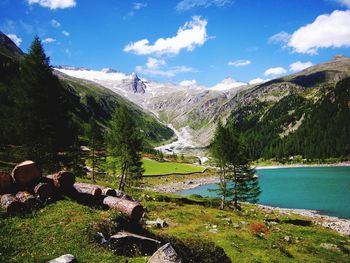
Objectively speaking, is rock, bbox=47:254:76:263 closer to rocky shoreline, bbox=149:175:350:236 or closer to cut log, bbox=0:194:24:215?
cut log, bbox=0:194:24:215

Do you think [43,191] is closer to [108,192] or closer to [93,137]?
[108,192]

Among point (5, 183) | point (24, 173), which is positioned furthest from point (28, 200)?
point (24, 173)

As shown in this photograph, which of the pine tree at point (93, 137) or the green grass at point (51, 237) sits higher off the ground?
the pine tree at point (93, 137)

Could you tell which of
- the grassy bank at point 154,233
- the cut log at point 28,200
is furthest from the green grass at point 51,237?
the cut log at point 28,200

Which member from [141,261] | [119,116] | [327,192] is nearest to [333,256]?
[141,261]

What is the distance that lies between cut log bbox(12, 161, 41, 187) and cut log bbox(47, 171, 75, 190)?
143 cm

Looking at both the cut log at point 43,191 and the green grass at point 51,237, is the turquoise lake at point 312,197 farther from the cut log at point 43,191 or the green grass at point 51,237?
the cut log at point 43,191

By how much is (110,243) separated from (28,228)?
494 cm

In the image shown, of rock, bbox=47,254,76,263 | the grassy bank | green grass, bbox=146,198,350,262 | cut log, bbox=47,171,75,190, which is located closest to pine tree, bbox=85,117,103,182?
the grassy bank

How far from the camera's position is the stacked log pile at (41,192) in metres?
20.0

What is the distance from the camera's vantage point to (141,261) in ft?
50.9

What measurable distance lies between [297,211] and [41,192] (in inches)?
2406

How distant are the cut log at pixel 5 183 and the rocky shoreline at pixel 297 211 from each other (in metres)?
41.6

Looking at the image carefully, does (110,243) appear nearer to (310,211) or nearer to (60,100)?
(60,100)
